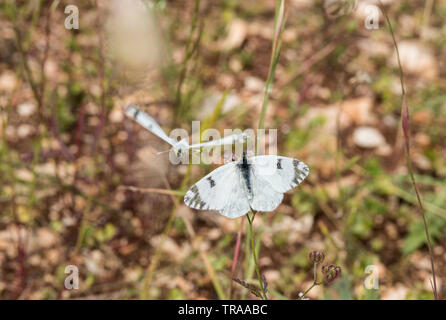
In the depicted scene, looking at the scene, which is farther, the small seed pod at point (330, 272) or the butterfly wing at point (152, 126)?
the small seed pod at point (330, 272)

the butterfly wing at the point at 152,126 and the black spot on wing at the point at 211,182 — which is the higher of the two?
the butterfly wing at the point at 152,126

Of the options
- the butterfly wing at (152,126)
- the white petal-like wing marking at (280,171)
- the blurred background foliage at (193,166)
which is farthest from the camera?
the blurred background foliage at (193,166)

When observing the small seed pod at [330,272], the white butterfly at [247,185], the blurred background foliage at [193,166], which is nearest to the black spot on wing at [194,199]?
the white butterfly at [247,185]

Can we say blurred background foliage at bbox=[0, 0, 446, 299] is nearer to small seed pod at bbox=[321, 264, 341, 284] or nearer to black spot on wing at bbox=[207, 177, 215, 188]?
small seed pod at bbox=[321, 264, 341, 284]

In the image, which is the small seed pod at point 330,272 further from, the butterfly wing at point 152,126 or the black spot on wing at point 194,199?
the butterfly wing at point 152,126

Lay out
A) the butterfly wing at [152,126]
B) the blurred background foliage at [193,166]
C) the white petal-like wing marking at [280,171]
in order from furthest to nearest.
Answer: the blurred background foliage at [193,166] → the white petal-like wing marking at [280,171] → the butterfly wing at [152,126]

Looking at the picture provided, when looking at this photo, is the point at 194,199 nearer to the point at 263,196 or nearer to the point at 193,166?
the point at 263,196

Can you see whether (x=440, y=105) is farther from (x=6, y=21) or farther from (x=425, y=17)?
(x=6, y=21)

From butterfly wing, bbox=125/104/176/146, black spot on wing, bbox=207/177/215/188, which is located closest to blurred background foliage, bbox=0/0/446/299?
black spot on wing, bbox=207/177/215/188

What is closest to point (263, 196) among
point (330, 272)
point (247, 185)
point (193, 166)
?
point (247, 185)
